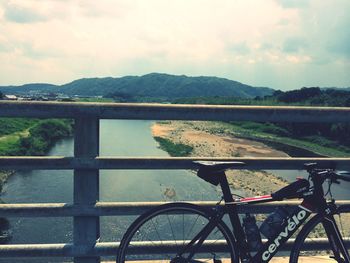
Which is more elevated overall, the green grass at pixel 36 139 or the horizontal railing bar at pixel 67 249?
the horizontal railing bar at pixel 67 249

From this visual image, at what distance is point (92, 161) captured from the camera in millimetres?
3881

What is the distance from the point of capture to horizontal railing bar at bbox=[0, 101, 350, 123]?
3750 millimetres

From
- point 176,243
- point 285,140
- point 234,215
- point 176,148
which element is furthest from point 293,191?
point 285,140

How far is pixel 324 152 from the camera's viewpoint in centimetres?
5844

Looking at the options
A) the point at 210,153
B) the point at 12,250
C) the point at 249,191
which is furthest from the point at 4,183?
the point at 12,250

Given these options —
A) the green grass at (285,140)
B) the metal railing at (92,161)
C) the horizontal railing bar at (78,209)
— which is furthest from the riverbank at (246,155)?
the horizontal railing bar at (78,209)

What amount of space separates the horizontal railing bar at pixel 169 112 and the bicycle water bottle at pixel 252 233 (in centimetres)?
104

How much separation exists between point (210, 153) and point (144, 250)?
1936 inches

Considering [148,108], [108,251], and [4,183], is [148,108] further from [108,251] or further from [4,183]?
[4,183]

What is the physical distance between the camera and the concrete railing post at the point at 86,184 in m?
3.90

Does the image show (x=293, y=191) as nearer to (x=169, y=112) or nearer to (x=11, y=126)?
(x=169, y=112)

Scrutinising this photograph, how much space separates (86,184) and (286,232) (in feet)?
6.83

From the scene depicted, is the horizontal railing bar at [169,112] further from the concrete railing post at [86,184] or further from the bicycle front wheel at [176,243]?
the bicycle front wheel at [176,243]

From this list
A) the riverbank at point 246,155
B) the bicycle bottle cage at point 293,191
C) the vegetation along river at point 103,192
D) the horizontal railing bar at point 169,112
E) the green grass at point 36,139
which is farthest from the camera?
the green grass at point 36,139
